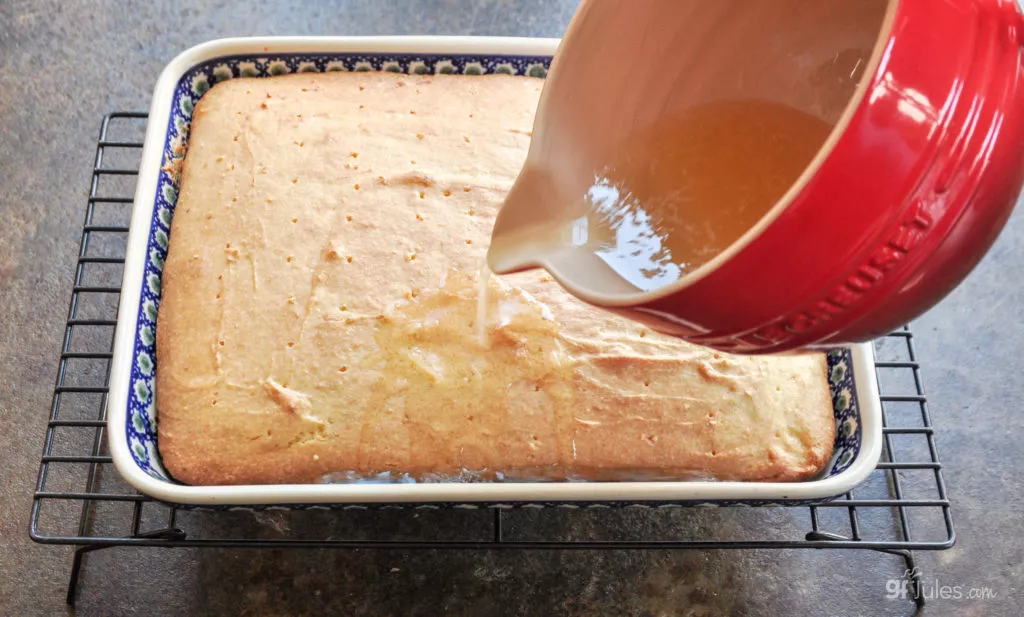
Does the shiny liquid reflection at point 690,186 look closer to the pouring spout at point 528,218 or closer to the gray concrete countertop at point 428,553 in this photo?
the pouring spout at point 528,218

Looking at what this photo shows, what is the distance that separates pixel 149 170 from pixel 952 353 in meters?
1.35

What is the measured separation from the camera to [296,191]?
1.17 m

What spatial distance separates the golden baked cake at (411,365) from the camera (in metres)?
1.06

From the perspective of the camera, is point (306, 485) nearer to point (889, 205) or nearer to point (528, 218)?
point (528, 218)

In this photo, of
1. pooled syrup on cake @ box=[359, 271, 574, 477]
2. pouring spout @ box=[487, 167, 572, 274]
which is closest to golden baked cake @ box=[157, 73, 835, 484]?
pooled syrup on cake @ box=[359, 271, 574, 477]

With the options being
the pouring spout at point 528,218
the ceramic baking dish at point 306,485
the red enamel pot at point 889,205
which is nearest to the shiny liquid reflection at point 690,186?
the pouring spout at point 528,218

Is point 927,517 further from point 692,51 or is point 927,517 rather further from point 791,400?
point 692,51

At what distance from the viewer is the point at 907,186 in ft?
1.93

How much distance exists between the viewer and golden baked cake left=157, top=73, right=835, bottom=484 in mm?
1057

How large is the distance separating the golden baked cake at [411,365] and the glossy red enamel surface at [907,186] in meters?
0.44

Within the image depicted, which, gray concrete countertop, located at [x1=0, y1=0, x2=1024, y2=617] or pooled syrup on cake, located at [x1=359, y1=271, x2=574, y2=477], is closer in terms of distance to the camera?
pooled syrup on cake, located at [x1=359, y1=271, x2=574, y2=477]

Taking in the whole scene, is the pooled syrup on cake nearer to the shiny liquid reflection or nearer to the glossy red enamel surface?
the shiny liquid reflection

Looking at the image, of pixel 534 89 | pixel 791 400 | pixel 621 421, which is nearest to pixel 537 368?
pixel 621 421

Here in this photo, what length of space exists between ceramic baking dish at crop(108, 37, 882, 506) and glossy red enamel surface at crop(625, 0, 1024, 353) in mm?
429
